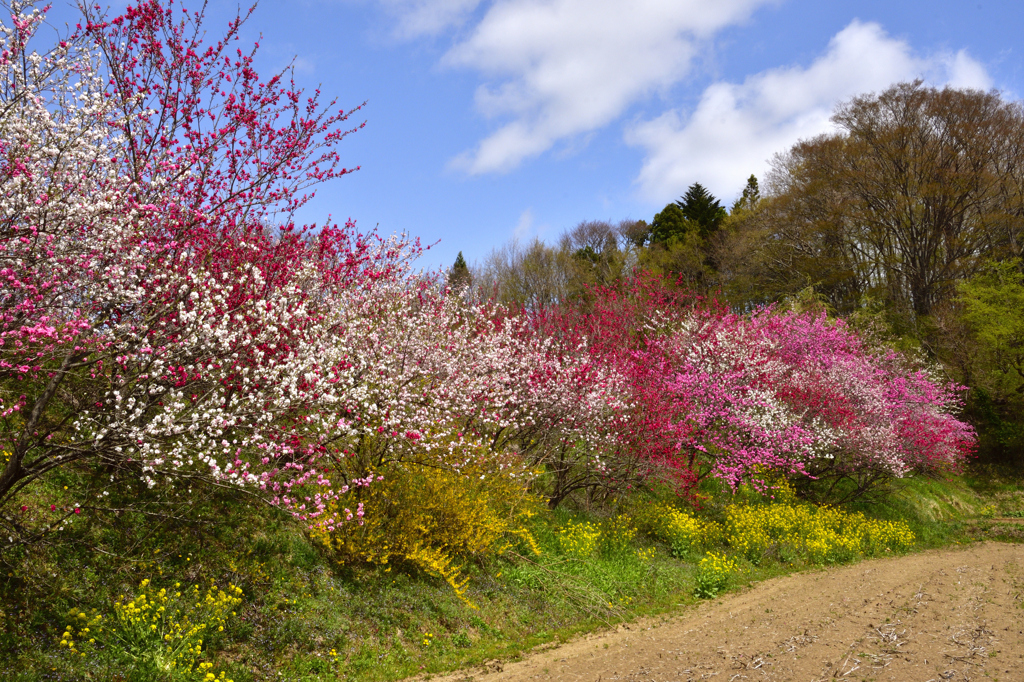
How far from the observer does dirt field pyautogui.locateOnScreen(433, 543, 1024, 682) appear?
24.1 feet

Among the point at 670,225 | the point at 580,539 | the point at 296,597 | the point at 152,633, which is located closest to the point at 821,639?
A: the point at 580,539

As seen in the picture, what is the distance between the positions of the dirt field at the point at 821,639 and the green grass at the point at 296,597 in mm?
657

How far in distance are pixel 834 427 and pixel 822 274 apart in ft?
67.4

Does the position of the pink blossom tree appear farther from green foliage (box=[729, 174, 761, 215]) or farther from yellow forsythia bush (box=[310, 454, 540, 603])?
green foliage (box=[729, 174, 761, 215])

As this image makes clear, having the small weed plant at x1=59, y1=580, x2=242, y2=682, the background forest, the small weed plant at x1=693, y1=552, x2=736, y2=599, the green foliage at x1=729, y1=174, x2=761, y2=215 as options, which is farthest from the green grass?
the green foliage at x1=729, y1=174, x2=761, y2=215

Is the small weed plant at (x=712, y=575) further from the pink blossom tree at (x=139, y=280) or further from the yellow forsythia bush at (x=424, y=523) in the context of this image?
the pink blossom tree at (x=139, y=280)

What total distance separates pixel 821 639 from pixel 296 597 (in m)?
7.37

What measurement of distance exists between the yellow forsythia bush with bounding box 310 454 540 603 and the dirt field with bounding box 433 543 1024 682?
1924mm

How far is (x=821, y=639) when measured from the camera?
334 inches

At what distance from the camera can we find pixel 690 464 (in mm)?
15664

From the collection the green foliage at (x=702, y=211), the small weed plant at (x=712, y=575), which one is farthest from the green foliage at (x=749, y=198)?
the small weed plant at (x=712, y=575)

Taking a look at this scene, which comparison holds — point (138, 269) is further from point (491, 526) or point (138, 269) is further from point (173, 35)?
point (491, 526)

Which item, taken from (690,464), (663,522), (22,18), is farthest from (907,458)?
(22,18)

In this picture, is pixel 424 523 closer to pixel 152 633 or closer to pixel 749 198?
pixel 152 633
